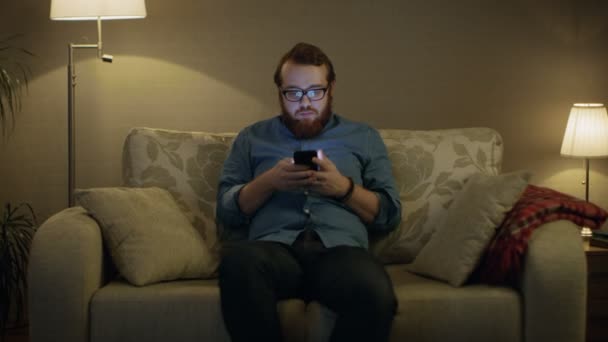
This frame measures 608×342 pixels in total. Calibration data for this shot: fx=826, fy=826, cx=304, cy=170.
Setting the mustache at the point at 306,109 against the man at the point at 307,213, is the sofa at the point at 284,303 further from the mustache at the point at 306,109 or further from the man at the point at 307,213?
the mustache at the point at 306,109

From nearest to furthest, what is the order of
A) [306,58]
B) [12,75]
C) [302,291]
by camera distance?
[302,291], [306,58], [12,75]

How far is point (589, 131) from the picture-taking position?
329 cm

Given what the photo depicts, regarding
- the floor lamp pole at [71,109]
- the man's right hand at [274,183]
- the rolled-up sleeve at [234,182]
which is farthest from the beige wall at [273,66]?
the man's right hand at [274,183]

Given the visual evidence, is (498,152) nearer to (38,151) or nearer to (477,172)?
(477,172)

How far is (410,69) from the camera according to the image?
3543 millimetres

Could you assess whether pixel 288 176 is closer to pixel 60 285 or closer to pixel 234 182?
pixel 234 182

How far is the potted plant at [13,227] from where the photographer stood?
3.15m

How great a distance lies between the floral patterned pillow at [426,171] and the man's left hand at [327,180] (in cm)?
37

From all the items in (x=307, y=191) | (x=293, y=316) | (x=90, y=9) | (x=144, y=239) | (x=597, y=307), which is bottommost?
(x=597, y=307)

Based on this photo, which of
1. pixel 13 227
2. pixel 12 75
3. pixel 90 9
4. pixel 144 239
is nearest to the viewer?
pixel 144 239

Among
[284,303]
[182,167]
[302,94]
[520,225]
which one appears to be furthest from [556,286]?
[182,167]

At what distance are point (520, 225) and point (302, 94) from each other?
794mm

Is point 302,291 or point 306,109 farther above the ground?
point 306,109

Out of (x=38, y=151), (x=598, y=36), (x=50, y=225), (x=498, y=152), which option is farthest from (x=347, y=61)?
(x=50, y=225)
